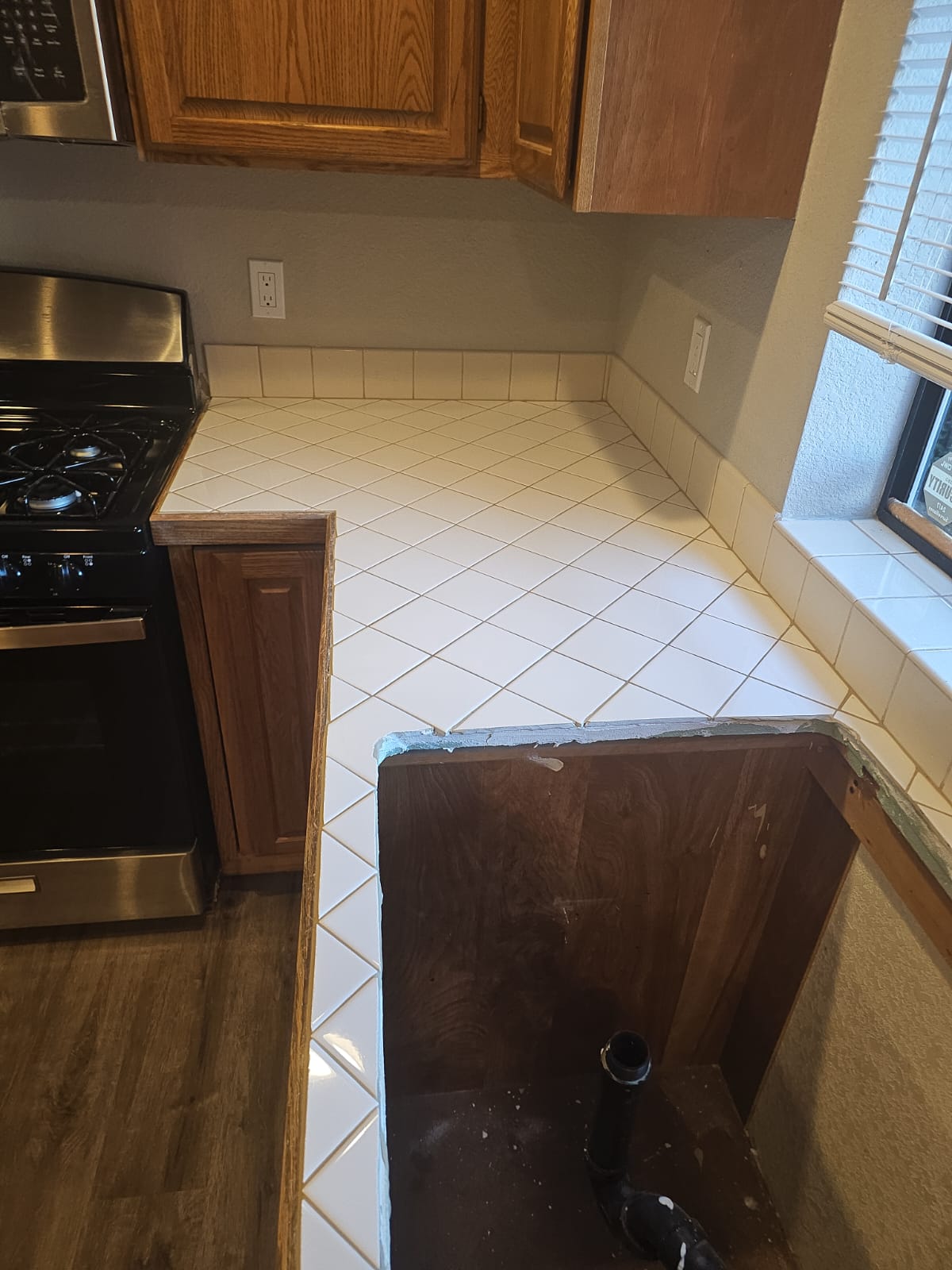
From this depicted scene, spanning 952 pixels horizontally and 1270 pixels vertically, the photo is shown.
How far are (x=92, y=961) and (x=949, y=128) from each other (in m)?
1.95

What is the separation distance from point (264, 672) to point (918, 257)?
118cm

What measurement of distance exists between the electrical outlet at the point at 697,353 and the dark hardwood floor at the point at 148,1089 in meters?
1.36

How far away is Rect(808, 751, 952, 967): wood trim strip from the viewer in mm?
849

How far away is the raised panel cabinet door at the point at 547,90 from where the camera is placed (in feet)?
3.49

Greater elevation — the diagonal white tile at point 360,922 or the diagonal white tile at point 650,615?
the diagonal white tile at point 650,615

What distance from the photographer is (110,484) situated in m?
1.46

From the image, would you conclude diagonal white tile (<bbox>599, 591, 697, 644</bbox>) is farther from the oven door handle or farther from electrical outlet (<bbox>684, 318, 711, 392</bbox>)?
the oven door handle

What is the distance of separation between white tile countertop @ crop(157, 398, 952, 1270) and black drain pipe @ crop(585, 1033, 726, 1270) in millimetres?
510

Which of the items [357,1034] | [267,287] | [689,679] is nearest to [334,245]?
[267,287]

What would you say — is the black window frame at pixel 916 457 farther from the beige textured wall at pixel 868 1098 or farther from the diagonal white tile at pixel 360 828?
the diagonal white tile at pixel 360 828

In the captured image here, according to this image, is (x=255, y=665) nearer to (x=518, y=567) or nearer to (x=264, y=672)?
(x=264, y=672)

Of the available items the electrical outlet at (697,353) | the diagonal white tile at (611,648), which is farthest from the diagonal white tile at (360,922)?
the electrical outlet at (697,353)

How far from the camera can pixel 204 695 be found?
1565mm

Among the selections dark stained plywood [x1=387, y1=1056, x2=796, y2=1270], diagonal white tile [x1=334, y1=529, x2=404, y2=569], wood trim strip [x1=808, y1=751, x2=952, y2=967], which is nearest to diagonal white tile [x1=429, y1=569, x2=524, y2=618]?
diagonal white tile [x1=334, y1=529, x2=404, y2=569]
